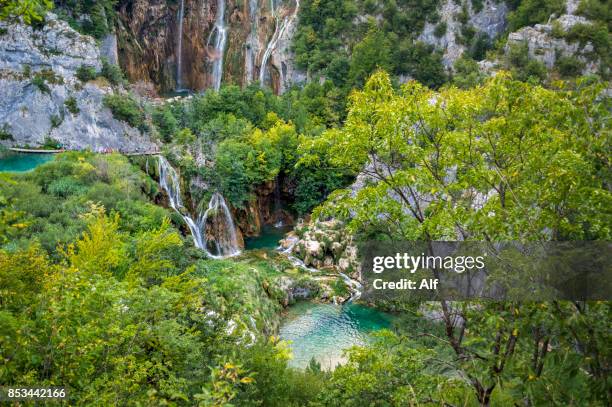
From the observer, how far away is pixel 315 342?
14.5 m

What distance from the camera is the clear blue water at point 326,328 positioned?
13742mm

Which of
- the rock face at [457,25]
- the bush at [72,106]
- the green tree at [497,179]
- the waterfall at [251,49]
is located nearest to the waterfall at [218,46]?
the waterfall at [251,49]

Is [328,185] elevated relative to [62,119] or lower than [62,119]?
lower

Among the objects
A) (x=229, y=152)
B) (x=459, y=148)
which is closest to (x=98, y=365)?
(x=459, y=148)

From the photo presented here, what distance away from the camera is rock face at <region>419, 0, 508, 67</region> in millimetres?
34688

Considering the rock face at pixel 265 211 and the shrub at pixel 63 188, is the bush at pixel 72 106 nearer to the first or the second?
the rock face at pixel 265 211

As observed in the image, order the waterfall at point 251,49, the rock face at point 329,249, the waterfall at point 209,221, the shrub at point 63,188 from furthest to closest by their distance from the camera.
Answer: the waterfall at point 251,49 → the waterfall at point 209,221 → the rock face at point 329,249 → the shrub at point 63,188

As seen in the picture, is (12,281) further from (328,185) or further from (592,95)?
(328,185)

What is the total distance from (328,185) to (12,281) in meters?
20.7

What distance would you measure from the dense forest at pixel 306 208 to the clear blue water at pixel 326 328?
1.08 ft

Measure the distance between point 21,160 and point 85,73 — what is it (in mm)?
6313

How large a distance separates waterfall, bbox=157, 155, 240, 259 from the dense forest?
3.8 inches

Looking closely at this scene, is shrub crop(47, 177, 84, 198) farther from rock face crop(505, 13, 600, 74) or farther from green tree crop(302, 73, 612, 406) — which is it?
rock face crop(505, 13, 600, 74)

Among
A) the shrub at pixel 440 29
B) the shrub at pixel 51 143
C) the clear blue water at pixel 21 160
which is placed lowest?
the clear blue water at pixel 21 160
